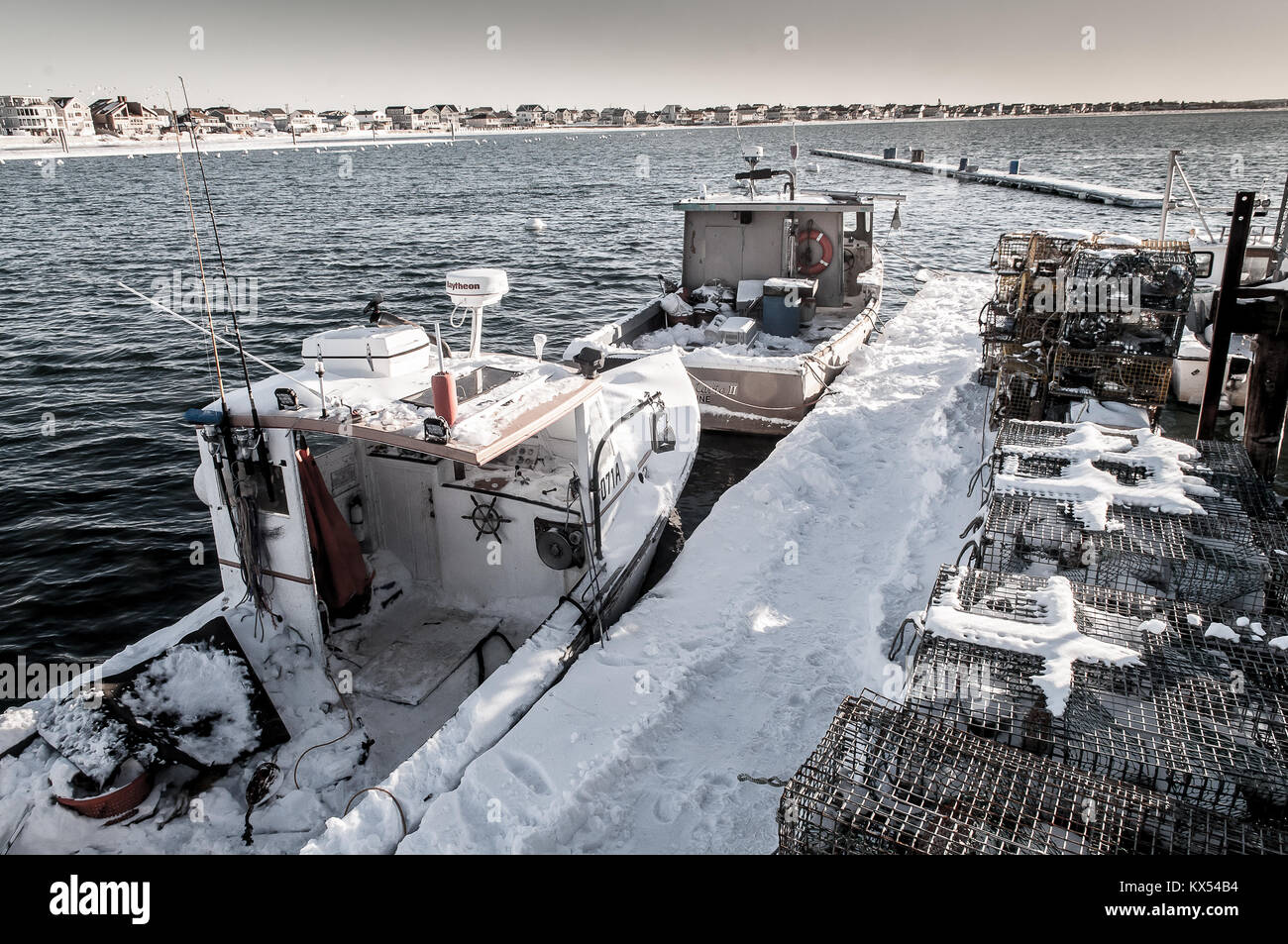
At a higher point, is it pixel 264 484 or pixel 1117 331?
pixel 1117 331

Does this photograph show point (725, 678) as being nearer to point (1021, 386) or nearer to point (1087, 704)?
point (1087, 704)

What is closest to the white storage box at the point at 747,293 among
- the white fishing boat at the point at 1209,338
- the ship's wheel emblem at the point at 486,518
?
the white fishing boat at the point at 1209,338

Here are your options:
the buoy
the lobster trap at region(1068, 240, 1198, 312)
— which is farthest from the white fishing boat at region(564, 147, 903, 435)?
the buoy

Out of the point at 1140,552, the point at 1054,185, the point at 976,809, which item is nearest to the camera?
the point at 976,809

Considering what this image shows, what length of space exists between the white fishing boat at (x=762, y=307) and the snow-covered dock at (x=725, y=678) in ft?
7.64

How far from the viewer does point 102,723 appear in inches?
217

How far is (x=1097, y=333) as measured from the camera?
10.3m

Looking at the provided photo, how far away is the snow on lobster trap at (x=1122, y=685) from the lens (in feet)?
12.2

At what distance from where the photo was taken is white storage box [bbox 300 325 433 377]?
6.60 m

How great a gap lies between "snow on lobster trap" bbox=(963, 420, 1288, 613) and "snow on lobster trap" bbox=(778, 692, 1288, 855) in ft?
7.20

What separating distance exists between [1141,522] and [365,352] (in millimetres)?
6109

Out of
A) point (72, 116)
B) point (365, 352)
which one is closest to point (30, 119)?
point (72, 116)

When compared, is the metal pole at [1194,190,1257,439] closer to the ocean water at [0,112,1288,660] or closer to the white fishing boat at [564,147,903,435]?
the white fishing boat at [564,147,903,435]
